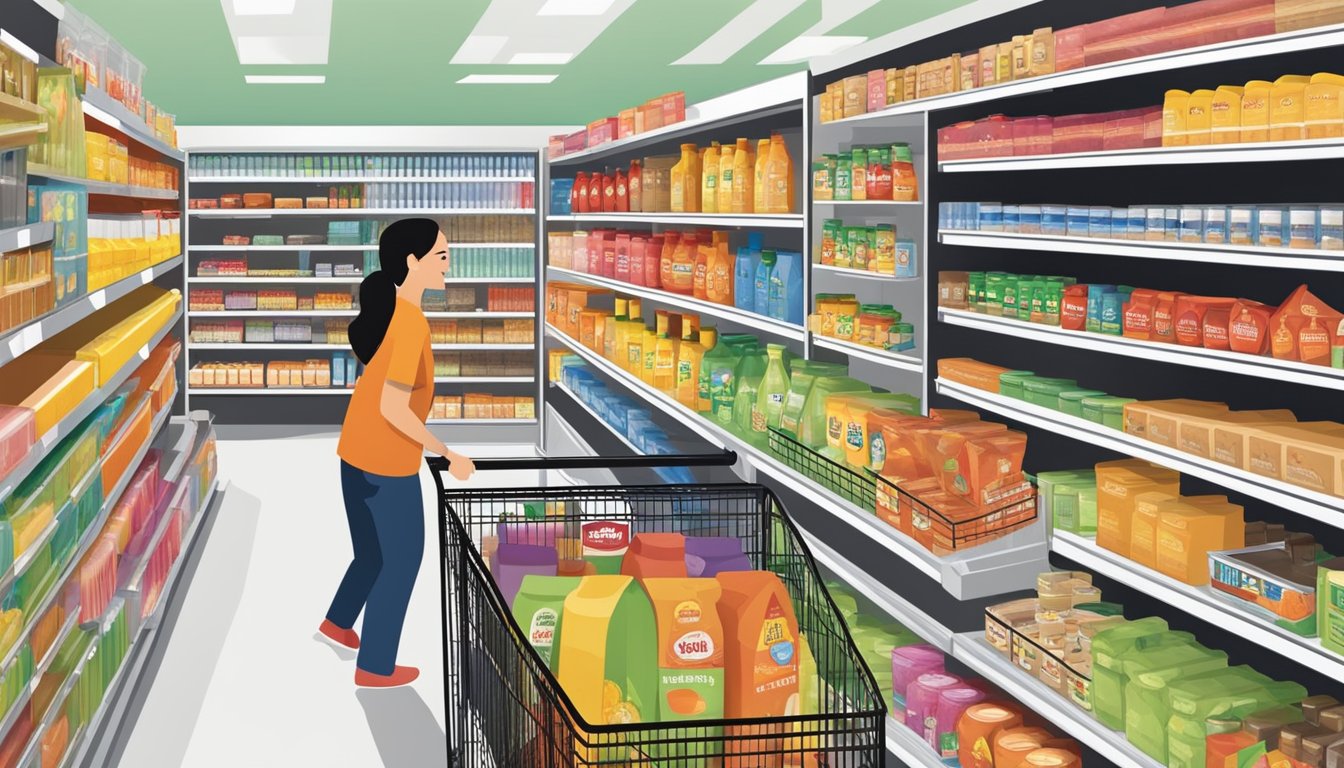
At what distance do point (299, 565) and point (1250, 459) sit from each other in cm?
505

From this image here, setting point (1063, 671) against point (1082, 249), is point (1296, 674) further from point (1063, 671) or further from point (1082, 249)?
point (1082, 249)

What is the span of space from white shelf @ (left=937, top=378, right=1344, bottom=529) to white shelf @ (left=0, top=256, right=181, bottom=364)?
2.18 meters

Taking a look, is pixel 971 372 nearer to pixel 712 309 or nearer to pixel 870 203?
pixel 870 203

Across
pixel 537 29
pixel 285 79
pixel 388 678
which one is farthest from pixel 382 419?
pixel 285 79

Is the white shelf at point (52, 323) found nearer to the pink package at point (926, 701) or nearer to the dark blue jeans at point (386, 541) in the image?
the dark blue jeans at point (386, 541)

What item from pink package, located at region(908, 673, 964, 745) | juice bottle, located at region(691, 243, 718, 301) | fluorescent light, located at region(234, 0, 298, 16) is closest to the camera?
pink package, located at region(908, 673, 964, 745)

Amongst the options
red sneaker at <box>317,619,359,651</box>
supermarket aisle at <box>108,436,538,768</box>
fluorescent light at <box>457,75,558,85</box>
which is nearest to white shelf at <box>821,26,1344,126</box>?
supermarket aisle at <box>108,436,538,768</box>

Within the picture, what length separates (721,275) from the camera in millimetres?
5402

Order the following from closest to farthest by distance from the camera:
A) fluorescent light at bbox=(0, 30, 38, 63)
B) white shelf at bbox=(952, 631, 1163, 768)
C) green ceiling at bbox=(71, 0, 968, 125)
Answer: white shelf at bbox=(952, 631, 1163, 768) → fluorescent light at bbox=(0, 30, 38, 63) → green ceiling at bbox=(71, 0, 968, 125)

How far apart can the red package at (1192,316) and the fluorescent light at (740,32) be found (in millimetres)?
6373

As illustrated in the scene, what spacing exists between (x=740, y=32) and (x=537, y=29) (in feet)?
4.77

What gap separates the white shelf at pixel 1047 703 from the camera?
2584 millimetres

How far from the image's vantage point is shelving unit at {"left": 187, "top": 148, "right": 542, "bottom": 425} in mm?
10328

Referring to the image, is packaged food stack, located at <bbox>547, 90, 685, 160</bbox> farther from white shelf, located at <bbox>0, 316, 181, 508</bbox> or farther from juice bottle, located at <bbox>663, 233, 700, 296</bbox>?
white shelf, located at <bbox>0, 316, 181, 508</bbox>
